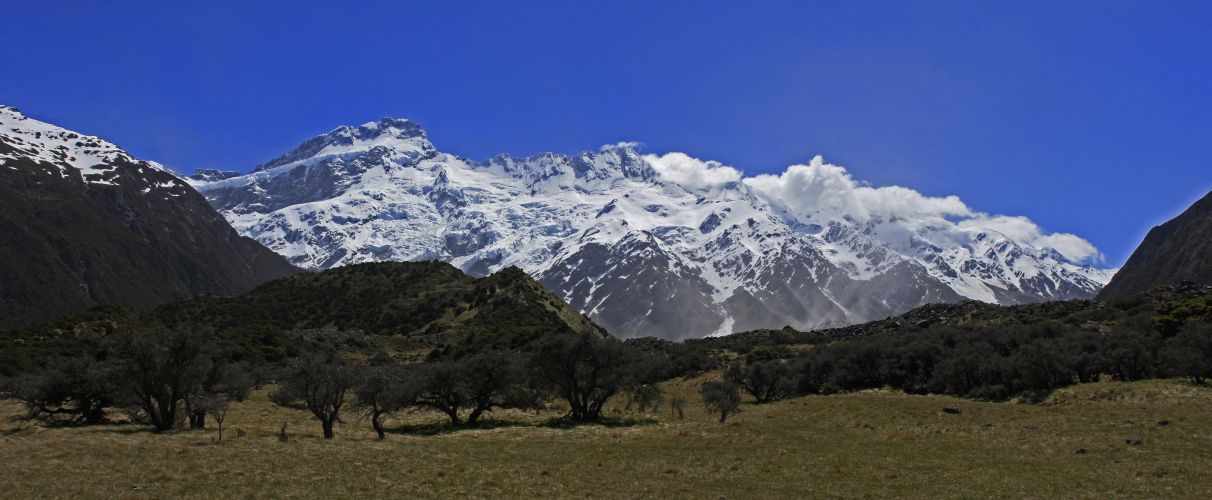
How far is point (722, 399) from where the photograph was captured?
51656 millimetres

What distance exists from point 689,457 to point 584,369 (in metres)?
21.1

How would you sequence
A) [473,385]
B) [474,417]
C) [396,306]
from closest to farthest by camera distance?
[474,417]
[473,385]
[396,306]

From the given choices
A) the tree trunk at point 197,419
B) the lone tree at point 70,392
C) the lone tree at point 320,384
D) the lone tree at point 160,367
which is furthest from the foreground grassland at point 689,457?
the tree trunk at point 197,419

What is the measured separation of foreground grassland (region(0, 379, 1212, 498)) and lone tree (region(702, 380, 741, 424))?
8.08 ft

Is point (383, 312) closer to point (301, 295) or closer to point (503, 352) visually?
point (301, 295)

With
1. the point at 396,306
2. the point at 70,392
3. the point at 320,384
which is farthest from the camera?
the point at 396,306

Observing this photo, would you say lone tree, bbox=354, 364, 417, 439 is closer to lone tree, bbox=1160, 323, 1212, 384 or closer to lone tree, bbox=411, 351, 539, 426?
lone tree, bbox=411, 351, 539, 426

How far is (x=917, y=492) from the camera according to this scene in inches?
1022

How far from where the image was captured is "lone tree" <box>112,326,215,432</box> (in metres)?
42.1

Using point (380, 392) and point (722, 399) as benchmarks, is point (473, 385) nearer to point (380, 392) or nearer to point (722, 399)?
point (380, 392)

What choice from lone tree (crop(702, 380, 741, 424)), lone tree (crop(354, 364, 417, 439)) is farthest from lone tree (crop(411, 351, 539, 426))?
lone tree (crop(702, 380, 741, 424))

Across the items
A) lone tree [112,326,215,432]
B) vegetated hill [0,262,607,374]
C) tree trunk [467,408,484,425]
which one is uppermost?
vegetated hill [0,262,607,374]

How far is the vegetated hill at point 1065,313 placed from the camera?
3132 inches

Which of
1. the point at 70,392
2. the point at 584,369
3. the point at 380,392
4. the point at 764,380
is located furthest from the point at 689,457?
the point at 70,392
